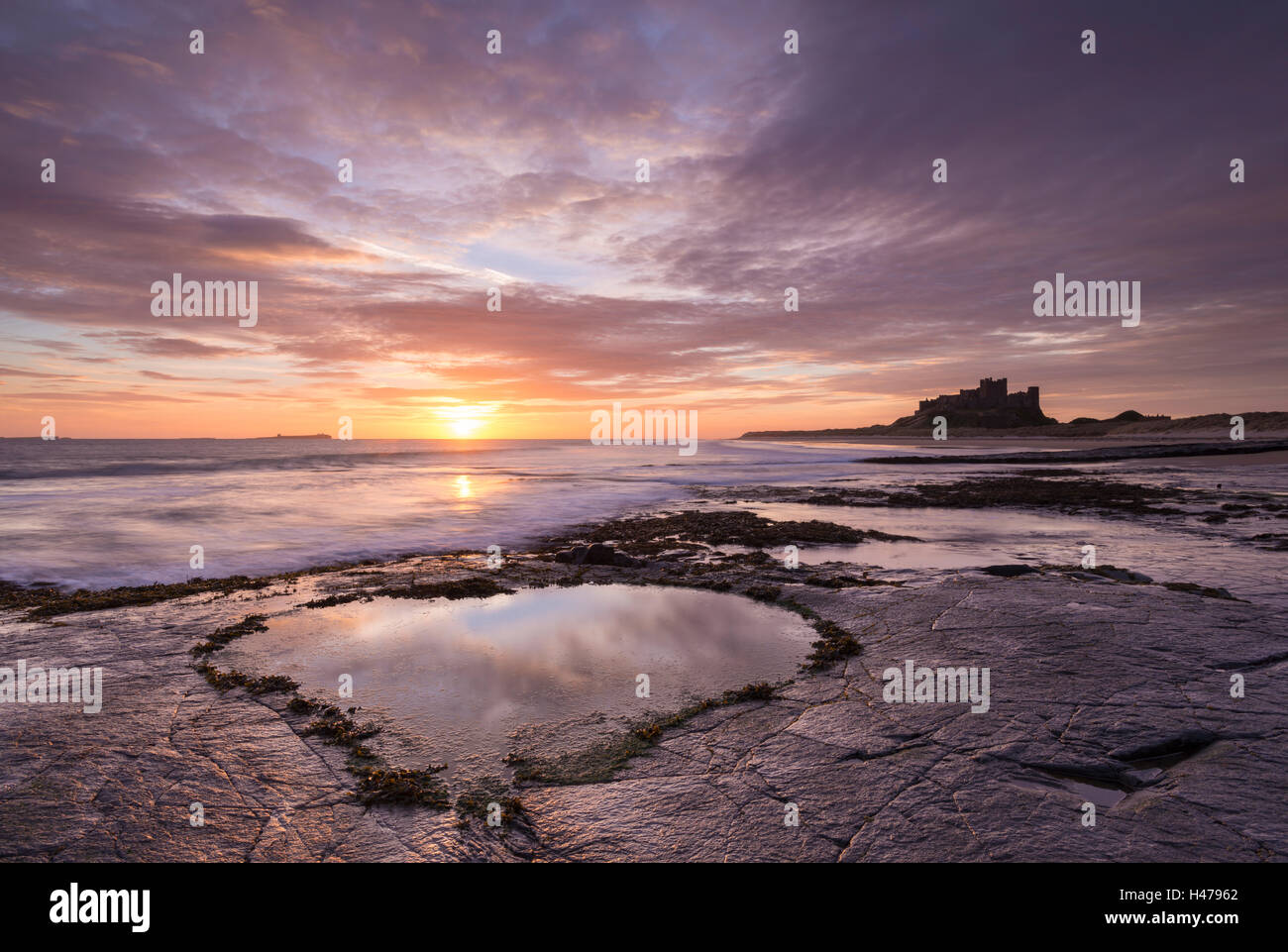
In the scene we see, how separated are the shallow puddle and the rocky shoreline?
1.16ft

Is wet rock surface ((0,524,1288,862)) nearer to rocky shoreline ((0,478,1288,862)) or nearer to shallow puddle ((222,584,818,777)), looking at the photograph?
rocky shoreline ((0,478,1288,862))

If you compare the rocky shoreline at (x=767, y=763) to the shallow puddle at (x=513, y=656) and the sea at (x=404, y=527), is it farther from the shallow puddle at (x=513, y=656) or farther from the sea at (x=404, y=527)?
the sea at (x=404, y=527)

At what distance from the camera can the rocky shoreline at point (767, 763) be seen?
12.1 feet

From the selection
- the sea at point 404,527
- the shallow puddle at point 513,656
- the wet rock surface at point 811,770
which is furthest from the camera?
the sea at point 404,527

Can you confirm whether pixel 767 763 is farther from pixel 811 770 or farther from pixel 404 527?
pixel 404 527

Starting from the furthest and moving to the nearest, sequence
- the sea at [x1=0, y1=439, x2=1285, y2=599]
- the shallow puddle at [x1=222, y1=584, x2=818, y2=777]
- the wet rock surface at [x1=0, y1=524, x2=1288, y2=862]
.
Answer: the sea at [x1=0, y1=439, x2=1285, y2=599] → the shallow puddle at [x1=222, y1=584, x2=818, y2=777] → the wet rock surface at [x1=0, y1=524, x2=1288, y2=862]

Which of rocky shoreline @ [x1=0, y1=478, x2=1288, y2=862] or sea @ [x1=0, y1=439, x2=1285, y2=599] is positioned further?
sea @ [x1=0, y1=439, x2=1285, y2=599]

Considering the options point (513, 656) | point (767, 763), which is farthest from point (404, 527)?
point (767, 763)

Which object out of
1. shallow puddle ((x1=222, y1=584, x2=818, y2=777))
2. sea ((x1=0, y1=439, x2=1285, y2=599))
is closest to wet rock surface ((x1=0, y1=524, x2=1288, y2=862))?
shallow puddle ((x1=222, y1=584, x2=818, y2=777))

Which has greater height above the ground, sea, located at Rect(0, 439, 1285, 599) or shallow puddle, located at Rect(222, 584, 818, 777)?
sea, located at Rect(0, 439, 1285, 599)

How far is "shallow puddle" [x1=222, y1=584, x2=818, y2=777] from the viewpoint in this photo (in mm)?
5762

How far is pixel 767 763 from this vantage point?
15.4 ft

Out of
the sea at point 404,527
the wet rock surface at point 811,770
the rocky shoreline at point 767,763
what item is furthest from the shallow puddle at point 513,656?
the sea at point 404,527

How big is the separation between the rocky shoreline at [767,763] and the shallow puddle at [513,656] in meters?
0.35
